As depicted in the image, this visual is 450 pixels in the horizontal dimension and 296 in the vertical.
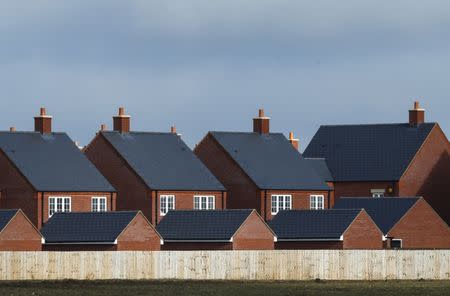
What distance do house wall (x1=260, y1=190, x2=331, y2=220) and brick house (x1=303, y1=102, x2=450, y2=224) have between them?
490cm

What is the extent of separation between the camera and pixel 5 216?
115875 millimetres

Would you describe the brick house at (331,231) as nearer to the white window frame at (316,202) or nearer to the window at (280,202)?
the window at (280,202)

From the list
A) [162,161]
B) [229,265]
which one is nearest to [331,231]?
[162,161]

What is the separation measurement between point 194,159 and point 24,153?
1416 centimetres

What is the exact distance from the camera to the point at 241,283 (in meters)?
100

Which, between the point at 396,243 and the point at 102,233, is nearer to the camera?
the point at 102,233

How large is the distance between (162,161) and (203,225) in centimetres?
1039

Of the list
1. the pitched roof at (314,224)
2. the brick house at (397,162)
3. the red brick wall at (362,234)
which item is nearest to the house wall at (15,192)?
the pitched roof at (314,224)

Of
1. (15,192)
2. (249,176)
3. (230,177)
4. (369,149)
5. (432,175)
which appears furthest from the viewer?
(369,149)

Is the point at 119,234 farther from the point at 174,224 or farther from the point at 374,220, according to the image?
the point at 374,220

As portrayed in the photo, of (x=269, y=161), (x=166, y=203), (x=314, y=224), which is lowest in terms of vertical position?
(x=314, y=224)

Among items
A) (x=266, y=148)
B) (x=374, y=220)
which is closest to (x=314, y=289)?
(x=374, y=220)

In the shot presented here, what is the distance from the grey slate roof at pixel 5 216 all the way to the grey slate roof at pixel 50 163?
6.24m

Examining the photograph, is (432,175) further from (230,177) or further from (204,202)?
(204,202)
